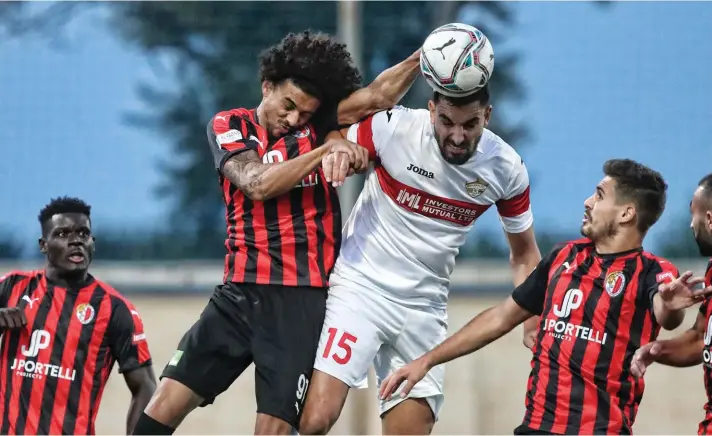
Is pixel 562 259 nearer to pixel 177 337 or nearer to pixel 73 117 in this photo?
pixel 177 337

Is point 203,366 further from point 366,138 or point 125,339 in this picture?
point 125,339

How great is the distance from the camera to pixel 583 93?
8.45m

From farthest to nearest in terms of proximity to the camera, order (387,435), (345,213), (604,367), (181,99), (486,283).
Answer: (181,99) → (486,283) → (345,213) → (387,435) → (604,367)

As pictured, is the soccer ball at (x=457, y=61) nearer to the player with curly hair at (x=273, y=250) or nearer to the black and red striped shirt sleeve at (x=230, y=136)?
the player with curly hair at (x=273, y=250)

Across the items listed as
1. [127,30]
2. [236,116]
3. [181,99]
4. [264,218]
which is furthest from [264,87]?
[127,30]

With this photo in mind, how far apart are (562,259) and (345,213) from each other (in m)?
3.16

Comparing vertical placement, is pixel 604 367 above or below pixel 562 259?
below

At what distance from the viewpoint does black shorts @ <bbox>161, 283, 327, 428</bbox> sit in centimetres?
392

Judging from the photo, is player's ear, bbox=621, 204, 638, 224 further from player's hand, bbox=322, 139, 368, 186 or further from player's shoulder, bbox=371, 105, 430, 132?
player's hand, bbox=322, 139, 368, 186

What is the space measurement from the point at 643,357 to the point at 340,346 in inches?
43.7

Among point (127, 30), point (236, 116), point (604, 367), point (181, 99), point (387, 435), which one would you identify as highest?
point (127, 30)

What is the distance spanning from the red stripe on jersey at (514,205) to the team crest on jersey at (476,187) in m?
0.22

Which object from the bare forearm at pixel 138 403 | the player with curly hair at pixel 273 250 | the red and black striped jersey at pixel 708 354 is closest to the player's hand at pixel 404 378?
the player with curly hair at pixel 273 250

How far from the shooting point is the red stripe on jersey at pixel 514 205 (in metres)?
4.43
